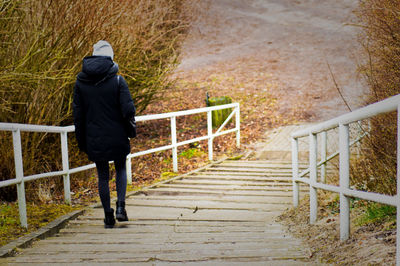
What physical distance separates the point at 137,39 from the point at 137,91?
1.30m

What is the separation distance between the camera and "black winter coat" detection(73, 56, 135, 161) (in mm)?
4910

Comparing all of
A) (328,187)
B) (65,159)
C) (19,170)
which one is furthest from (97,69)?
(328,187)

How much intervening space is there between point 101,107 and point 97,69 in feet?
1.22

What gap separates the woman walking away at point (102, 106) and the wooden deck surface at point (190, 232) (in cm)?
86

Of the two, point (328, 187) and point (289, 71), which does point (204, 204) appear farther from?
point (289, 71)

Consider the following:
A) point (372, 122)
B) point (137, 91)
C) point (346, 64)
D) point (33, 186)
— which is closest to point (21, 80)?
point (33, 186)

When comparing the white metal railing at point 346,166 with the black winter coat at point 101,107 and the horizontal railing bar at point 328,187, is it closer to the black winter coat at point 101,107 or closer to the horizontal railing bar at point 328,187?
the horizontal railing bar at point 328,187

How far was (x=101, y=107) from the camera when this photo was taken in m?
4.93

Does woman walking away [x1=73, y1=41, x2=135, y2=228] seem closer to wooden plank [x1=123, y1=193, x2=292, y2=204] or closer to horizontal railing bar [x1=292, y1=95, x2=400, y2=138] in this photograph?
horizontal railing bar [x1=292, y1=95, x2=400, y2=138]

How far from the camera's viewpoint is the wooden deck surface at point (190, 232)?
3791 mm

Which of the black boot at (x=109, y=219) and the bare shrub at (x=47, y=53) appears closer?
the black boot at (x=109, y=219)

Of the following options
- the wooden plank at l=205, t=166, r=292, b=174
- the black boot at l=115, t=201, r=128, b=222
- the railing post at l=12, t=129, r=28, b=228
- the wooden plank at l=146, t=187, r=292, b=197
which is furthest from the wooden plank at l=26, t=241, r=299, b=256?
the wooden plank at l=205, t=166, r=292, b=174

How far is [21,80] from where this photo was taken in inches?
243

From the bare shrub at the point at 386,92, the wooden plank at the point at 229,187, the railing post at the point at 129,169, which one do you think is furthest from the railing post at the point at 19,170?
the bare shrub at the point at 386,92
